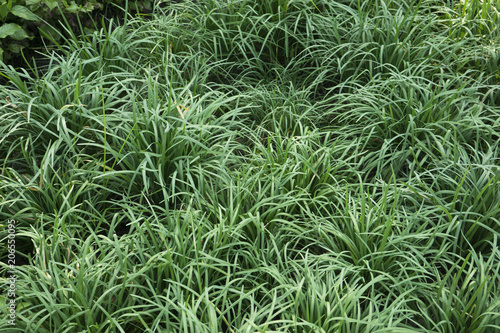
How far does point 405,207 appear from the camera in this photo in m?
2.75

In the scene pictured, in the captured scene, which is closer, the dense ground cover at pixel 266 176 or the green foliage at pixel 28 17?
the dense ground cover at pixel 266 176

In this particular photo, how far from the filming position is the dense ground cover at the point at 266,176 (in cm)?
223

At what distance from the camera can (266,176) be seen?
2.77 metres

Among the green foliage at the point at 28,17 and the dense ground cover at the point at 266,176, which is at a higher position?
the green foliage at the point at 28,17

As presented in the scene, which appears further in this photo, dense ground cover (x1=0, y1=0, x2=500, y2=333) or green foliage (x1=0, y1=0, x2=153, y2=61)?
green foliage (x1=0, y1=0, x2=153, y2=61)

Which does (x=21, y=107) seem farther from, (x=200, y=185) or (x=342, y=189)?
(x=342, y=189)

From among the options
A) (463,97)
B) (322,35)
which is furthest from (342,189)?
(322,35)

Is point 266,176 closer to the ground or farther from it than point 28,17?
closer to the ground

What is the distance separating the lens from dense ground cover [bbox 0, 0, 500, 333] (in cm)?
223

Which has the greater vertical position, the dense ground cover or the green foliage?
the green foliage

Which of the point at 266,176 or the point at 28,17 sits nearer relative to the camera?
the point at 266,176

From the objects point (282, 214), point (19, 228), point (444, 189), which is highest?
point (19, 228)

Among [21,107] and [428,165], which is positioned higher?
[21,107]

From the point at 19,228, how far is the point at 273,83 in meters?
2.05
